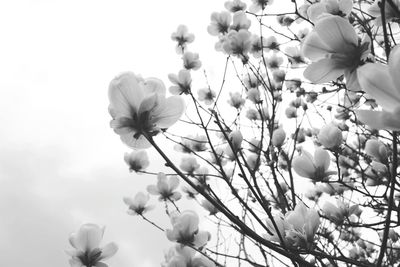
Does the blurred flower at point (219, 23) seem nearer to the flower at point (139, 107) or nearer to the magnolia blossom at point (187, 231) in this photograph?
the magnolia blossom at point (187, 231)

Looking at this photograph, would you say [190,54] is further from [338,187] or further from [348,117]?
[338,187]

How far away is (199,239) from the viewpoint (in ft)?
5.18

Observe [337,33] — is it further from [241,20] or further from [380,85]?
[241,20]

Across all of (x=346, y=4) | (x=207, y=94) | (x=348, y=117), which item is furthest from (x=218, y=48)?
(x=346, y=4)

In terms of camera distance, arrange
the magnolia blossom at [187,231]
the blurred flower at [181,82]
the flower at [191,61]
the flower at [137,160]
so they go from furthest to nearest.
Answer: the flower at [191,61]
the blurred flower at [181,82]
the flower at [137,160]
the magnolia blossom at [187,231]

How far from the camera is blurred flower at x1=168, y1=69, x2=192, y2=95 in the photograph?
2596 millimetres

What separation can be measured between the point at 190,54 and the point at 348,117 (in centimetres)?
145

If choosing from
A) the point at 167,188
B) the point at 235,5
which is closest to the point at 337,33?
the point at 167,188

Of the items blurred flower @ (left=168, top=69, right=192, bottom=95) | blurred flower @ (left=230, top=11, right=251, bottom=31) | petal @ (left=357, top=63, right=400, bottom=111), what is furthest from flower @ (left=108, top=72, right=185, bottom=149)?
blurred flower @ (left=230, top=11, right=251, bottom=31)

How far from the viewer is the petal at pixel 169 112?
90 centimetres

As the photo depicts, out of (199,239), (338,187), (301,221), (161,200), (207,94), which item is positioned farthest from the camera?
(207,94)

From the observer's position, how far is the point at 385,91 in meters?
0.55

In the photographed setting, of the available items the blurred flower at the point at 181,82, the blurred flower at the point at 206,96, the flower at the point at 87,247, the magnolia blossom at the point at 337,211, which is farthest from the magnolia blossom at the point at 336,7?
the blurred flower at the point at 206,96

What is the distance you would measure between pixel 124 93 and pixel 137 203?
202 centimetres
